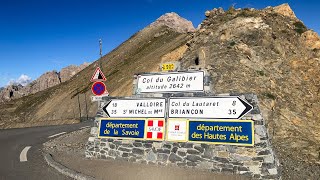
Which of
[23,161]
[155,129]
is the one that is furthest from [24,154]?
[155,129]

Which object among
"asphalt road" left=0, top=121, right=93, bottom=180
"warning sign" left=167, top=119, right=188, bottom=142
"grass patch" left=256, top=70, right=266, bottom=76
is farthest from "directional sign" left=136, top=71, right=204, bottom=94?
"grass patch" left=256, top=70, right=266, bottom=76

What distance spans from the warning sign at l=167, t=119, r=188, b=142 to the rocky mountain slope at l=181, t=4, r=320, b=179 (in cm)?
444

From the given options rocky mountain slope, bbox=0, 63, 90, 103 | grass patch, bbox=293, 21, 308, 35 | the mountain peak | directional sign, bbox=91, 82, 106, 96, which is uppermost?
the mountain peak

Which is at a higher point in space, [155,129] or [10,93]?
[10,93]

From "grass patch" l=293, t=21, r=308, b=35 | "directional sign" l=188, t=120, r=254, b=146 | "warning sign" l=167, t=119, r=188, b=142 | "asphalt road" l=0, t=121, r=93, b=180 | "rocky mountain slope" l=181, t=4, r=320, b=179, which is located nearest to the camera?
"directional sign" l=188, t=120, r=254, b=146

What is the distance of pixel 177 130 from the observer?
1059 centimetres

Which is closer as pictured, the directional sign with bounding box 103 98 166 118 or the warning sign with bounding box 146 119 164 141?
the warning sign with bounding box 146 119 164 141

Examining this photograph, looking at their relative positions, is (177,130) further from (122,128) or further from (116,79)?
(116,79)

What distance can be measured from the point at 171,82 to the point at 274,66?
13874 millimetres

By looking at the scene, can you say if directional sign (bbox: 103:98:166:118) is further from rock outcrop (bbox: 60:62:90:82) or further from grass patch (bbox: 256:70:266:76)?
rock outcrop (bbox: 60:62:90:82)

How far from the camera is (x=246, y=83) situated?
1994 centimetres

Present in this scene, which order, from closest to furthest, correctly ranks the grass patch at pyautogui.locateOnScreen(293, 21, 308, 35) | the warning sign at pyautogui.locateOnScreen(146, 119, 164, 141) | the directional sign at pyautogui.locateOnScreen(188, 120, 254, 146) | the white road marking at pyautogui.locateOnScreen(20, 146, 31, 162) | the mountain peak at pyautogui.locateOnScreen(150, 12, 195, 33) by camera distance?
the directional sign at pyautogui.locateOnScreen(188, 120, 254, 146), the warning sign at pyautogui.locateOnScreen(146, 119, 164, 141), the white road marking at pyautogui.locateOnScreen(20, 146, 31, 162), the grass patch at pyautogui.locateOnScreen(293, 21, 308, 35), the mountain peak at pyautogui.locateOnScreen(150, 12, 195, 33)

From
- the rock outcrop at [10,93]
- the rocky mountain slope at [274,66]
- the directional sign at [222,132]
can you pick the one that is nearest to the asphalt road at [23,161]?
the directional sign at [222,132]

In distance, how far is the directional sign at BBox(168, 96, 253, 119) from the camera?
378 inches
